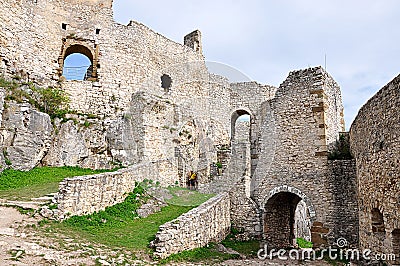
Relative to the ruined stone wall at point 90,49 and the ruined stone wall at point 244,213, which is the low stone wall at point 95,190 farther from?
the ruined stone wall at point 90,49

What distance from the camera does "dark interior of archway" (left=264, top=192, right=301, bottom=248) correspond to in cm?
1497

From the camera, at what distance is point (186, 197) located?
14953 millimetres

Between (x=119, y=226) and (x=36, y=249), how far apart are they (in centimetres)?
357

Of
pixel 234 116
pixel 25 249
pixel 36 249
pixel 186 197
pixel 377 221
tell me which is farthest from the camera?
pixel 234 116

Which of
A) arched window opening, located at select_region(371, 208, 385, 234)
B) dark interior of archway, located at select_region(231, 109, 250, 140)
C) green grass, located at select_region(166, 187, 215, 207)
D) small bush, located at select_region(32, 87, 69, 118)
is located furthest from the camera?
dark interior of archway, located at select_region(231, 109, 250, 140)

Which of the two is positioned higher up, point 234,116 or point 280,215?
point 234,116

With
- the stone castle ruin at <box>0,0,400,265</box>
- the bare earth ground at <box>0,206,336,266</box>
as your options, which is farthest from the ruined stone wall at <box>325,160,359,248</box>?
the bare earth ground at <box>0,206,336,266</box>

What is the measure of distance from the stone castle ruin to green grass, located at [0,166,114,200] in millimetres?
556

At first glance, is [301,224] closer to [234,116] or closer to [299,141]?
[234,116]

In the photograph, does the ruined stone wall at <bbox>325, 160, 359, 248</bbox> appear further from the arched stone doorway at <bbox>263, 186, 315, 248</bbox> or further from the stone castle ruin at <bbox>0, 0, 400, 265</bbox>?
the arched stone doorway at <bbox>263, 186, 315, 248</bbox>

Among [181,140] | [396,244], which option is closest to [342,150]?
[396,244]

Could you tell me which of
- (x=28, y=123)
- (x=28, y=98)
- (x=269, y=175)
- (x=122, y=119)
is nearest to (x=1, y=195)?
(x=28, y=123)

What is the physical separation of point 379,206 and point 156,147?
1150cm

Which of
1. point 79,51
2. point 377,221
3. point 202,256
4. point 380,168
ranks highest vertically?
point 79,51
